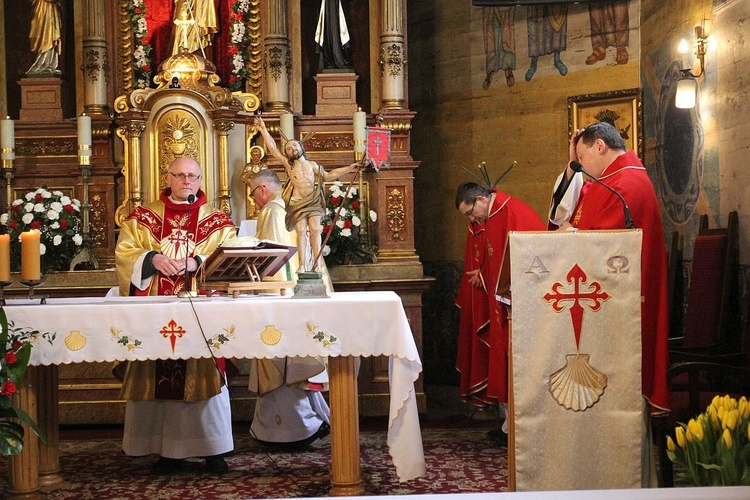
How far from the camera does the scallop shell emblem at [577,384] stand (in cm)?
415

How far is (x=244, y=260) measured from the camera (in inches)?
200

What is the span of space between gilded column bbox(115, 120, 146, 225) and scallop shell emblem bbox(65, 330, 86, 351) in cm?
331

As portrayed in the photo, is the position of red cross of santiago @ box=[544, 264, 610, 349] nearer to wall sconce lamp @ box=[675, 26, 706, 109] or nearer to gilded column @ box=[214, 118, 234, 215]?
wall sconce lamp @ box=[675, 26, 706, 109]

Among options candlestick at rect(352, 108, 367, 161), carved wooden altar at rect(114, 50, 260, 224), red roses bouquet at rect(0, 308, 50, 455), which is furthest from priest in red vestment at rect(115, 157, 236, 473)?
candlestick at rect(352, 108, 367, 161)

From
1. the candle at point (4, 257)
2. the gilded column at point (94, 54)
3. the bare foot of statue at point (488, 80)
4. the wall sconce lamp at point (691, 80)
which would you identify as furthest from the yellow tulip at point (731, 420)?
the bare foot of statue at point (488, 80)

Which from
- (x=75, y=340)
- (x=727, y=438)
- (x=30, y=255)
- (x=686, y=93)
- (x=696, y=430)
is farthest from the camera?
(x=686, y=93)

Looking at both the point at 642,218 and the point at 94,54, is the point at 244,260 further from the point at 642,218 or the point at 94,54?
the point at 94,54

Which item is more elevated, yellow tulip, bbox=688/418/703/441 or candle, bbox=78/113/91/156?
candle, bbox=78/113/91/156

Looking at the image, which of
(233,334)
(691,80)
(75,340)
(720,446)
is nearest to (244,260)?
(233,334)

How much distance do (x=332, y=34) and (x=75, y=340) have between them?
176 inches

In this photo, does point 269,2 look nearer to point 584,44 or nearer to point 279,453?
point 584,44

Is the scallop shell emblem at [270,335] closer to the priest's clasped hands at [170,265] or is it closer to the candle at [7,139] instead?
the priest's clasped hands at [170,265]

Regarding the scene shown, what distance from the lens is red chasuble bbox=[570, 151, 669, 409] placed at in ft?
14.2

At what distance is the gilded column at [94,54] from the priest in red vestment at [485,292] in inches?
133
